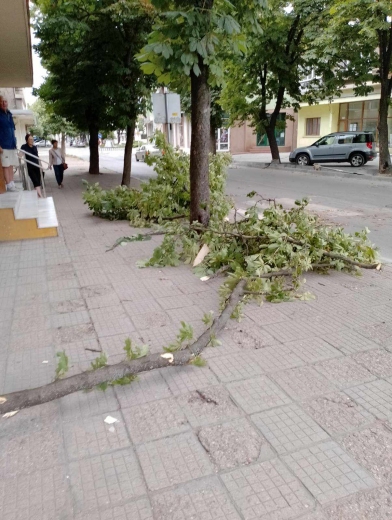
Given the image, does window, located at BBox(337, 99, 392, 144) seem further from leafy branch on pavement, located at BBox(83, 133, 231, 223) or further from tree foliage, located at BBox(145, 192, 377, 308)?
tree foliage, located at BBox(145, 192, 377, 308)

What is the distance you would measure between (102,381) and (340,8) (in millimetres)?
15963

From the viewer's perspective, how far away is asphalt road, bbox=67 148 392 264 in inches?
368

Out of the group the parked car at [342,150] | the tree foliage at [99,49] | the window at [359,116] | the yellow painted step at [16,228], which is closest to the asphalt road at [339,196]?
the parked car at [342,150]

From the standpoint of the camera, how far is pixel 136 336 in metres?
4.09

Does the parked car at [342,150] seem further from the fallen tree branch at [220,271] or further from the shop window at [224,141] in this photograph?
the fallen tree branch at [220,271]

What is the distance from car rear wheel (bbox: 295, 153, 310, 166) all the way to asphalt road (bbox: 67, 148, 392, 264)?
3841 millimetres

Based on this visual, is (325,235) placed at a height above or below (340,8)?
below

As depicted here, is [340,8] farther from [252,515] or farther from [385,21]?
[252,515]

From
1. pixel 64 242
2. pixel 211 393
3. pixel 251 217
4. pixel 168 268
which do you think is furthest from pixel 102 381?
pixel 64 242

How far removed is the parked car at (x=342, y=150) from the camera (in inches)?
903

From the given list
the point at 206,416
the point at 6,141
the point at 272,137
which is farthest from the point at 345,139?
the point at 206,416

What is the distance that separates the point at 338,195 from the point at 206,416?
39.5 feet

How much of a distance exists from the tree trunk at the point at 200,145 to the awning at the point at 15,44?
9.50 feet

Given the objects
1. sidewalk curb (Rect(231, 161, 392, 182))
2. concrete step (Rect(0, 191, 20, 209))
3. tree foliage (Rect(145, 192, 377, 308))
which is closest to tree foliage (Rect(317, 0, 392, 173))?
sidewalk curb (Rect(231, 161, 392, 182))
